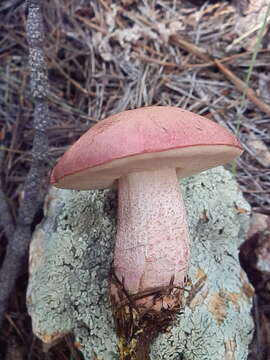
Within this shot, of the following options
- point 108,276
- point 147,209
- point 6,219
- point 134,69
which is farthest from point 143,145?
point 134,69

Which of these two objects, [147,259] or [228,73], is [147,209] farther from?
[228,73]

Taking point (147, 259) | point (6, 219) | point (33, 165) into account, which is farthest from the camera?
point (6, 219)

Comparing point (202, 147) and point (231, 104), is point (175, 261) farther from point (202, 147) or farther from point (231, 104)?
point (231, 104)

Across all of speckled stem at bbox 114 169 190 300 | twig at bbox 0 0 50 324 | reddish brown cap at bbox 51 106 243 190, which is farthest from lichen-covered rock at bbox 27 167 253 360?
reddish brown cap at bbox 51 106 243 190

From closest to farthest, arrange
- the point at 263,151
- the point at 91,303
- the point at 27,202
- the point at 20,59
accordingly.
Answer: the point at 91,303, the point at 27,202, the point at 263,151, the point at 20,59

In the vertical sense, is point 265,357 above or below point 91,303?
below

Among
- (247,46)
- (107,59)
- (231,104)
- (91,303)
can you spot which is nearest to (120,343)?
(91,303)

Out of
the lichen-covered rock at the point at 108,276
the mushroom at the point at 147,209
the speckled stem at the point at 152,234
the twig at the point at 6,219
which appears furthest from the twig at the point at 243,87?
the twig at the point at 6,219
